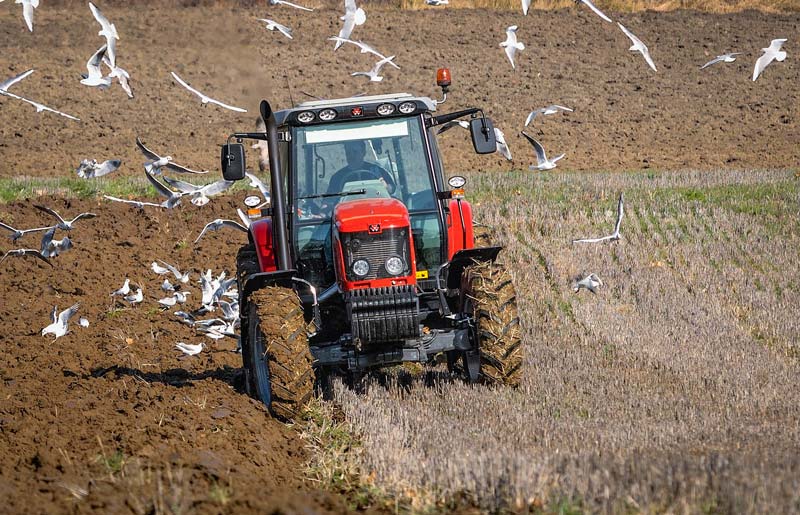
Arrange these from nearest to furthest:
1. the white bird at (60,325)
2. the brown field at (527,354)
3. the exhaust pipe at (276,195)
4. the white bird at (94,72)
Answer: the brown field at (527,354), the exhaust pipe at (276,195), the white bird at (60,325), the white bird at (94,72)

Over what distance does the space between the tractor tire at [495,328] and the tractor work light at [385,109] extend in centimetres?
142

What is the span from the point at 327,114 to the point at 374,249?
1277 mm

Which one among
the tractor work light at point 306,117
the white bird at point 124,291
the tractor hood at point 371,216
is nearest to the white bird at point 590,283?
the tractor hood at point 371,216

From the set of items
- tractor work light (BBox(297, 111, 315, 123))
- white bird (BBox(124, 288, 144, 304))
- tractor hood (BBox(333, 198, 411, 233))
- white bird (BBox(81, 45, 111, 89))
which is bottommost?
white bird (BBox(124, 288, 144, 304))

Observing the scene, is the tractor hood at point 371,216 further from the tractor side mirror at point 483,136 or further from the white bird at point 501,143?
the white bird at point 501,143

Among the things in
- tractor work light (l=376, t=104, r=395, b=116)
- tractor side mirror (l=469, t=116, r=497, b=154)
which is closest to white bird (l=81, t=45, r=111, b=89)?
tractor work light (l=376, t=104, r=395, b=116)

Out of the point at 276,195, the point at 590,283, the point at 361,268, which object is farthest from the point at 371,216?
the point at 590,283

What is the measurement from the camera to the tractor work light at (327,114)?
802 centimetres

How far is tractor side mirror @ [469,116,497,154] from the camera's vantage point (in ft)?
25.5

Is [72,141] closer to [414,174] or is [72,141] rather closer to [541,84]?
[541,84]

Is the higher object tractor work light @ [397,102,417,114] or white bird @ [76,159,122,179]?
tractor work light @ [397,102,417,114]

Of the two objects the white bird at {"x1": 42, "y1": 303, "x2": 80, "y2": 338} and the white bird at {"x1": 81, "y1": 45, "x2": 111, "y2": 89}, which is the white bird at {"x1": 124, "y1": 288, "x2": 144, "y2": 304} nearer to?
the white bird at {"x1": 42, "y1": 303, "x2": 80, "y2": 338}

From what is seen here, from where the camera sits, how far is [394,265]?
7.39 meters

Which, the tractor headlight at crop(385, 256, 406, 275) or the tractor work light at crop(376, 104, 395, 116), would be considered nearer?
the tractor headlight at crop(385, 256, 406, 275)
